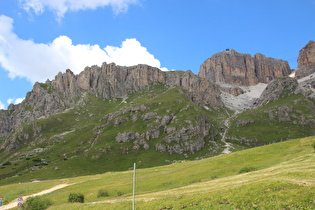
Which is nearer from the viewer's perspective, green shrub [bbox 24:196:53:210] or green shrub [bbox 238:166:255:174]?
green shrub [bbox 24:196:53:210]

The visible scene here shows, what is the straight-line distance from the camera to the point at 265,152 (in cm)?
6788

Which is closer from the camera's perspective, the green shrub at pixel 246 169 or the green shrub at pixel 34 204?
the green shrub at pixel 34 204

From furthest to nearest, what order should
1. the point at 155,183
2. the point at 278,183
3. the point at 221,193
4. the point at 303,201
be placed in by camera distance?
the point at 155,183, the point at 221,193, the point at 278,183, the point at 303,201

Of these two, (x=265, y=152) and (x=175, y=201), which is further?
(x=265, y=152)

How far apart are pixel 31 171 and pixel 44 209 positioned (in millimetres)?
173112

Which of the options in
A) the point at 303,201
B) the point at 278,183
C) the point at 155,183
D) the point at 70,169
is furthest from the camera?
the point at 70,169

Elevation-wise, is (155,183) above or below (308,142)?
below

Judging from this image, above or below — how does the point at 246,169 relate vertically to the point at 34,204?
below

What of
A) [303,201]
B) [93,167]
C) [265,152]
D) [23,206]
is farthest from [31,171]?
[303,201]

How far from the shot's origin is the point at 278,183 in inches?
1025

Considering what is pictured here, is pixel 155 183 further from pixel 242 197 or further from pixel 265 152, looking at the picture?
pixel 242 197

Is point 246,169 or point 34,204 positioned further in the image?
point 246,169

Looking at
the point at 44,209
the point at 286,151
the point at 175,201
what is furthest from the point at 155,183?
Answer: the point at 286,151

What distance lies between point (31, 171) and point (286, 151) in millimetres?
191137
